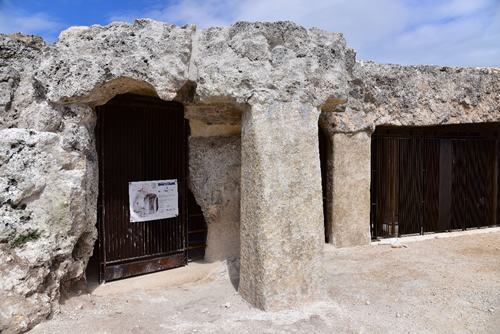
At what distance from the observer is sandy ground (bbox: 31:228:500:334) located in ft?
10.1

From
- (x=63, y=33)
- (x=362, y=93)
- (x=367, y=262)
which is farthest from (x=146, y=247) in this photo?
(x=362, y=93)

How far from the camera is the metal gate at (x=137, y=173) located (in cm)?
406

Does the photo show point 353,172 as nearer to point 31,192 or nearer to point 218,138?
point 218,138

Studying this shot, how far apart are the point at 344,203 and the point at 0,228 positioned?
4.13 meters

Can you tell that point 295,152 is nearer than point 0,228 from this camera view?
No

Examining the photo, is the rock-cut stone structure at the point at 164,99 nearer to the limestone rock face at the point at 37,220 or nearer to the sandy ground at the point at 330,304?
the limestone rock face at the point at 37,220

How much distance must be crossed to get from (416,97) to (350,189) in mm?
1803

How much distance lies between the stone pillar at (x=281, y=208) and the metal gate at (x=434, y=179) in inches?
110

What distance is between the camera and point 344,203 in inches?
216

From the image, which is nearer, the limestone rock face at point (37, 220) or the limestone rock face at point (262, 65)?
the limestone rock face at point (37, 220)

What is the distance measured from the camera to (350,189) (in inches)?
217

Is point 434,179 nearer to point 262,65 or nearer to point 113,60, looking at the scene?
point 262,65

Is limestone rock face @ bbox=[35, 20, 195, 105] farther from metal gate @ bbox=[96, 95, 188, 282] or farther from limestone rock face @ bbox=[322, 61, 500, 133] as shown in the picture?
limestone rock face @ bbox=[322, 61, 500, 133]

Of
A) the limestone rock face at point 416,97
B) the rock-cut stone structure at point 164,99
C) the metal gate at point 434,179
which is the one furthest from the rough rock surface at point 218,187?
the metal gate at point 434,179
